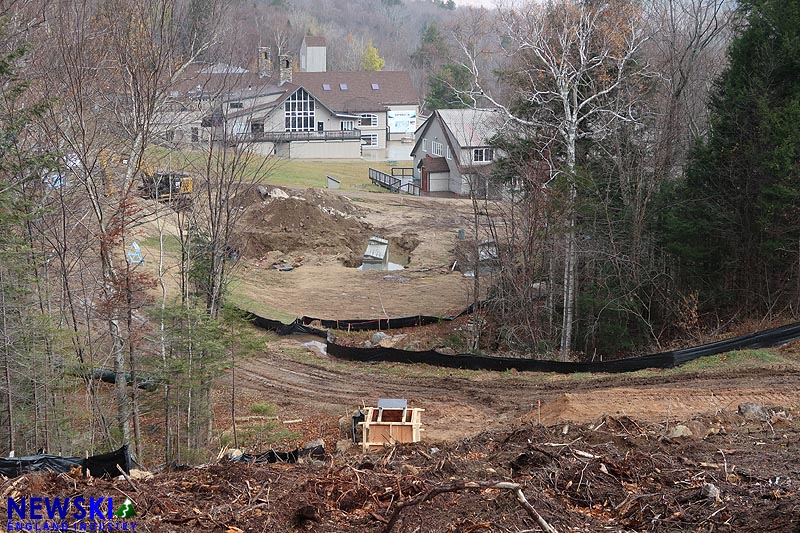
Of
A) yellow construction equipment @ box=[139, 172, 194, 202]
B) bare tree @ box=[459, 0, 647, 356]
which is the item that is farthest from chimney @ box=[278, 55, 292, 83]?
bare tree @ box=[459, 0, 647, 356]

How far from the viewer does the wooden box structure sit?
641 inches

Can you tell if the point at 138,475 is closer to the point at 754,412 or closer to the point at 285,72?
the point at 754,412

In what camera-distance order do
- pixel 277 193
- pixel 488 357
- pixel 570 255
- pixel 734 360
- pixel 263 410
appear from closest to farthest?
pixel 734 360
pixel 263 410
pixel 488 357
pixel 570 255
pixel 277 193

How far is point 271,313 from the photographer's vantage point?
97.7ft

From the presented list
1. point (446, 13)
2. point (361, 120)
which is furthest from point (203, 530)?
point (446, 13)

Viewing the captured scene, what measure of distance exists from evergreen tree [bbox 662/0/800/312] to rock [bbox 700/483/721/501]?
15119 millimetres

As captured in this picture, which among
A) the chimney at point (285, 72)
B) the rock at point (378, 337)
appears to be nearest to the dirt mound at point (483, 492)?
the rock at point (378, 337)

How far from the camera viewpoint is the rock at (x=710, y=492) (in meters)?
7.47

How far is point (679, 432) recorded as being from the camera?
12.1 m

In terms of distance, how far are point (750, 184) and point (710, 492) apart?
16.9 meters

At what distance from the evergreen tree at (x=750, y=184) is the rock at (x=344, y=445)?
12588 millimetres

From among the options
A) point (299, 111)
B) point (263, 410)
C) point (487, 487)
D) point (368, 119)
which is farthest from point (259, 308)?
point (368, 119)

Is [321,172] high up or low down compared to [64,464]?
up

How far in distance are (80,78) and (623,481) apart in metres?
12.9
